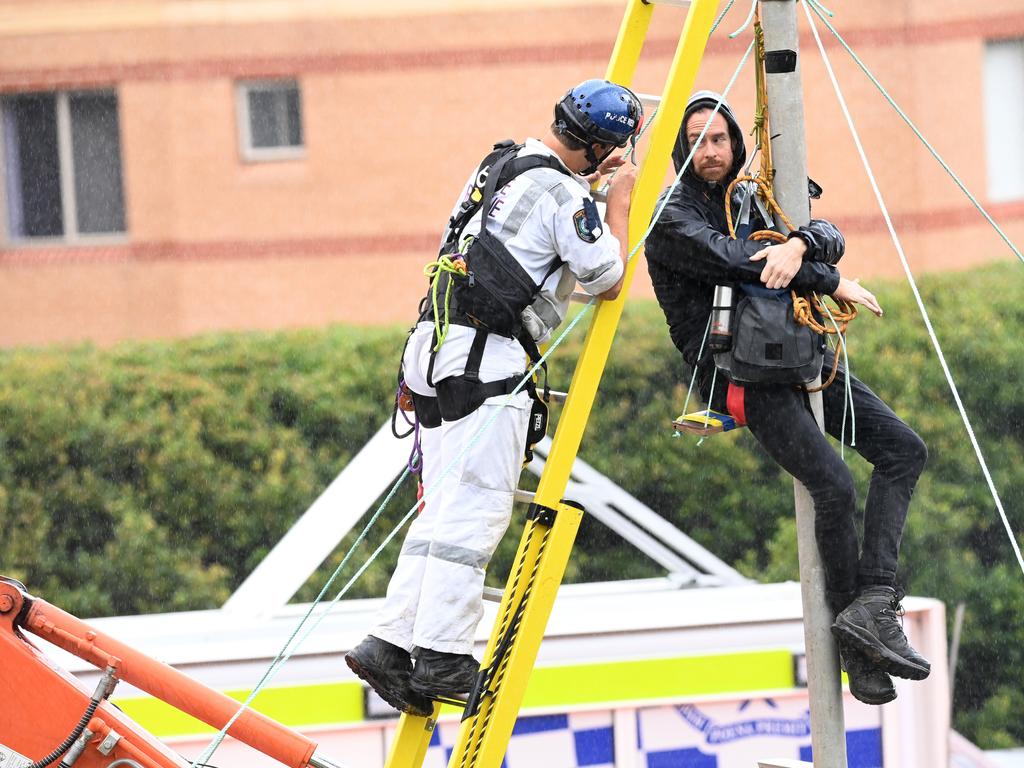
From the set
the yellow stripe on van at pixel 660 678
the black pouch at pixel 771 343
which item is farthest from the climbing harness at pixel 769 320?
the yellow stripe on van at pixel 660 678

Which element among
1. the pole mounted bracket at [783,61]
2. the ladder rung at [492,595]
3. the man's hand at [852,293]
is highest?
the pole mounted bracket at [783,61]

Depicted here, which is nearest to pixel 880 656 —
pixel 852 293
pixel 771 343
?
pixel 771 343

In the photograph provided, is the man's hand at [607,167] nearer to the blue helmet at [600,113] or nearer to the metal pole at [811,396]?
the blue helmet at [600,113]

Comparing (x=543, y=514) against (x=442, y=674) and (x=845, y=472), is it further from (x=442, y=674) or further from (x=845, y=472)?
(x=845, y=472)

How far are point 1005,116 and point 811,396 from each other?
965 cm

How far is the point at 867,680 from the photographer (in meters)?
4.08

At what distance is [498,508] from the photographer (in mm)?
3889

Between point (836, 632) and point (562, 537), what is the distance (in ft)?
2.75

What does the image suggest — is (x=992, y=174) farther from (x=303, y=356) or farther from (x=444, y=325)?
(x=444, y=325)

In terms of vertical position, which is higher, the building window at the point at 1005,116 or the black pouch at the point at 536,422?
the building window at the point at 1005,116

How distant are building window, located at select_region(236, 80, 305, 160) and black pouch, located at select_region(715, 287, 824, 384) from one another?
929 cm

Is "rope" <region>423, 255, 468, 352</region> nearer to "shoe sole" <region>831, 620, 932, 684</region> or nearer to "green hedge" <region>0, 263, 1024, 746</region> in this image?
"shoe sole" <region>831, 620, 932, 684</region>

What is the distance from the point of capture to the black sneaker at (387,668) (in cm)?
402

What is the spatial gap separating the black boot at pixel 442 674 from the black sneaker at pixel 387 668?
0.33 feet
